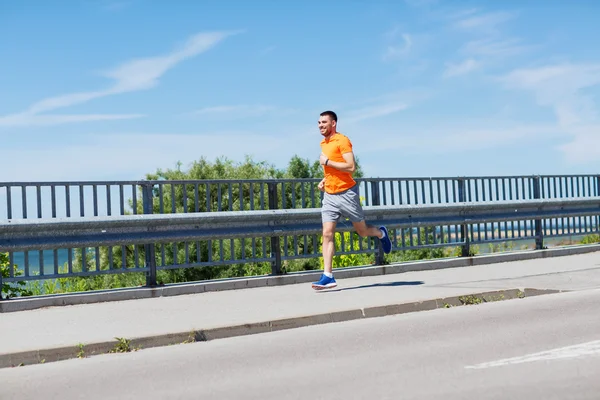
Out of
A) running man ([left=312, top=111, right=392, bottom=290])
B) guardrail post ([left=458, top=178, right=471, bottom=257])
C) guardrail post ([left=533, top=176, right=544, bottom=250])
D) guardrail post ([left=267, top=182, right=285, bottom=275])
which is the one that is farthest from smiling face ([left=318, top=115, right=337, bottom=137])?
guardrail post ([left=533, top=176, right=544, bottom=250])

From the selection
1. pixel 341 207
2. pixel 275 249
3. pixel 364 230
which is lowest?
pixel 275 249

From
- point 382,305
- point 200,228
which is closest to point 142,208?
point 200,228

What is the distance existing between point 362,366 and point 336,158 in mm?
4963

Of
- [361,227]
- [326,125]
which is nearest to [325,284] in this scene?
[361,227]

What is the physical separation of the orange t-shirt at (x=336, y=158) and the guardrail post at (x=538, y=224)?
6232 mm

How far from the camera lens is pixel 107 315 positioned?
9.31 meters

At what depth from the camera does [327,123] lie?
11297 mm

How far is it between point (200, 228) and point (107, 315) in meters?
2.46

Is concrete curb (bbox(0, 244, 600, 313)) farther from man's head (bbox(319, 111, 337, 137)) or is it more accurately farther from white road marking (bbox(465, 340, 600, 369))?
white road marking (bbox(465, 340, 600, 369))

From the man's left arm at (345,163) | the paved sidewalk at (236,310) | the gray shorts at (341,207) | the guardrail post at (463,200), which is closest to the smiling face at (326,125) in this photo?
the man's left arm at (345,163)

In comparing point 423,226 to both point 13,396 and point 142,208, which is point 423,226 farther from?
point 13,396

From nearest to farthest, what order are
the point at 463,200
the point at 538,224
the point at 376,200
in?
1. the point at 376,200
2. the point at 463,200
3. the point at 538,224

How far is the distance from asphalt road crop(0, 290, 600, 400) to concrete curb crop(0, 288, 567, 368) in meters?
Answer: 0.13

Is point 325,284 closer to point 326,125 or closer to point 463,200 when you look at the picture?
point 326,125
